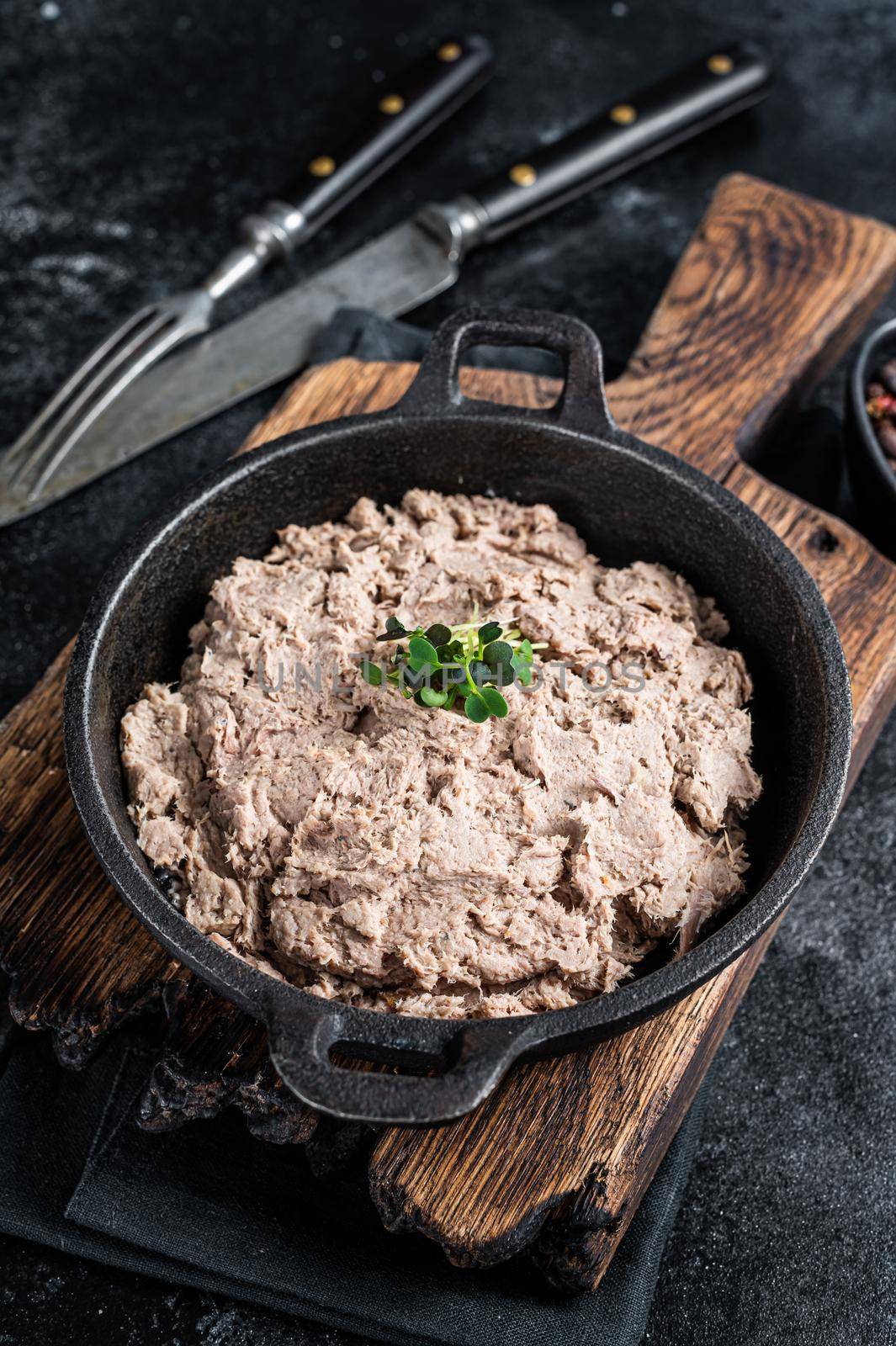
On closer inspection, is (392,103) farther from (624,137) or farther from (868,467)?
(868,467)

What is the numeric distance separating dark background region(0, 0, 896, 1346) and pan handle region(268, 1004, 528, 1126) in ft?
2.78

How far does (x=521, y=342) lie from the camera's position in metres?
2.56

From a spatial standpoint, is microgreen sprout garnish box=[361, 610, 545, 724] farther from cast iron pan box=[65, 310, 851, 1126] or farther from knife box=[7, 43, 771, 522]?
→ knife box=[7, 43, 771, 522]

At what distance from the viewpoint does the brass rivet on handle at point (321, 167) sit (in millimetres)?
3619

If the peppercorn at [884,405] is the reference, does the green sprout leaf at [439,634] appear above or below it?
above

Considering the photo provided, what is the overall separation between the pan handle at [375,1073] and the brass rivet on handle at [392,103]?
2.90 meters

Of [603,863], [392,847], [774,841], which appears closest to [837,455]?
[774,841]

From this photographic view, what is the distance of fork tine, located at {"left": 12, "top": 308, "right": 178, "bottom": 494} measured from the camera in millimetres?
3199

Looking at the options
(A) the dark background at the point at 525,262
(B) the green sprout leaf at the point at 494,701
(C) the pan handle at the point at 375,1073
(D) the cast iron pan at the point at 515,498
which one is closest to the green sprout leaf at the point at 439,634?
(B) the green sprout leaf at the point at 494,701

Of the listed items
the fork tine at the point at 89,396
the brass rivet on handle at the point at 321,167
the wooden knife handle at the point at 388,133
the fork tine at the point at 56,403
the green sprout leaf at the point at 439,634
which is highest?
the fork tine at the point at 56,403

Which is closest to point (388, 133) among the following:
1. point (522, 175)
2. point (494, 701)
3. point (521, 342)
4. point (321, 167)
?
point (321, 167)

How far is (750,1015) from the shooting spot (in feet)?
8.86

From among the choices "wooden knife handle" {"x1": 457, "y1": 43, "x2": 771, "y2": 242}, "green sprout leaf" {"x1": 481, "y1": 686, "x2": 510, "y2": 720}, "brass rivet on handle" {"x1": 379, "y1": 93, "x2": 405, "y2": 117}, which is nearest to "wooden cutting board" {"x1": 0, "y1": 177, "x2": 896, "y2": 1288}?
"green sprout leaf" {"x1": 481, "y1": 686, "x2": 510, "y2": 720}

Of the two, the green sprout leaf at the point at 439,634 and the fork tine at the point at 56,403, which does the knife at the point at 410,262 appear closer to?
the fork tine at the point at 56,403
